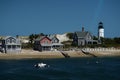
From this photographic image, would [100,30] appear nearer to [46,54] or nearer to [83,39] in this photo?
[83,39]

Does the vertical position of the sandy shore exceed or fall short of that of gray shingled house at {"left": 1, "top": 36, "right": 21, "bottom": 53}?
it falls short

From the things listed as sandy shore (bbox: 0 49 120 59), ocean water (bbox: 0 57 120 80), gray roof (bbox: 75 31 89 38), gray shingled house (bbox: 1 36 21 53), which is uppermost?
gray roof (bbox: 75 31 89 38)

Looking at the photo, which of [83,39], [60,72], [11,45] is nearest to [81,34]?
[83,39]

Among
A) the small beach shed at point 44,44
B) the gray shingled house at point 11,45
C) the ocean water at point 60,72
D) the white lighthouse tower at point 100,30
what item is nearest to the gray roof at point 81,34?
the small beach shed at point 44,44

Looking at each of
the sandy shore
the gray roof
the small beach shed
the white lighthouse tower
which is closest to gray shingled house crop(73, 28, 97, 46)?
the gray roof

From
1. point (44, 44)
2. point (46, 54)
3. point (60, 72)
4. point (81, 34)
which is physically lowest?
point (60, 72)

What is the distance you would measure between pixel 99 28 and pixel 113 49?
28.0 metres

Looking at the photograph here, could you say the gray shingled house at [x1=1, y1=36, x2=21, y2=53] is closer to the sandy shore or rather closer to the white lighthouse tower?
the sandy shore

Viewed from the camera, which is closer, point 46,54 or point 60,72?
point 60,72

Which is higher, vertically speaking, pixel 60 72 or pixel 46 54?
A: pixel 46 54

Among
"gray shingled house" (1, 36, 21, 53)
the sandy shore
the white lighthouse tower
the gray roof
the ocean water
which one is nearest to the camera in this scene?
the ocean water

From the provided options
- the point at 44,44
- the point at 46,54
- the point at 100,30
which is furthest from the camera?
the point at 100,30

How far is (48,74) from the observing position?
57.7m

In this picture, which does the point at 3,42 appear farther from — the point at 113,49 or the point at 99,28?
the point at 99,28
